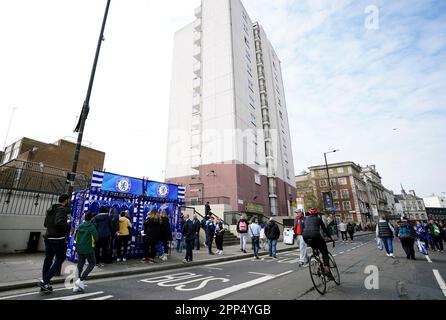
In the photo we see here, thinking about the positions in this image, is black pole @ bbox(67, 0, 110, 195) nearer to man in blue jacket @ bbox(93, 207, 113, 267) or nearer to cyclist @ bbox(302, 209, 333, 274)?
man in blue jacket @ bbox(93, 207, 113, 267)

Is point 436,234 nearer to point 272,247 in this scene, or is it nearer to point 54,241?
point 272,247

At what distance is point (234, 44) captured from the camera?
32.3 meters

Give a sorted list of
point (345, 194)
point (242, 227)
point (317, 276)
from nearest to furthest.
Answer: point (317, 276) < point (242, 227) < point (345, 194)

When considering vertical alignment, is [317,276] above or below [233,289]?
above

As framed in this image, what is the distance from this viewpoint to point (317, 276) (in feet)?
17.2

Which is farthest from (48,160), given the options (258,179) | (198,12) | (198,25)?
(198,12)

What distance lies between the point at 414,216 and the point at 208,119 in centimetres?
11629

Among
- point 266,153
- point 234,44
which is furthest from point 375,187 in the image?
point 234,44

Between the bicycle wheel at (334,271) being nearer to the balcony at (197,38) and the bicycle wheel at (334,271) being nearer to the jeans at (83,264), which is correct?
the jeans at (83,264)

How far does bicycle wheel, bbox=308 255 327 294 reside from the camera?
504cm

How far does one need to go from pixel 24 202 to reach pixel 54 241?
27.6ft

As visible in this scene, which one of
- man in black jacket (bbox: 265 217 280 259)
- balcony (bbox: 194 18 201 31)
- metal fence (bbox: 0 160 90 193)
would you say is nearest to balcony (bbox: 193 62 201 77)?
balcony (bbox: 194 18 201 31)
